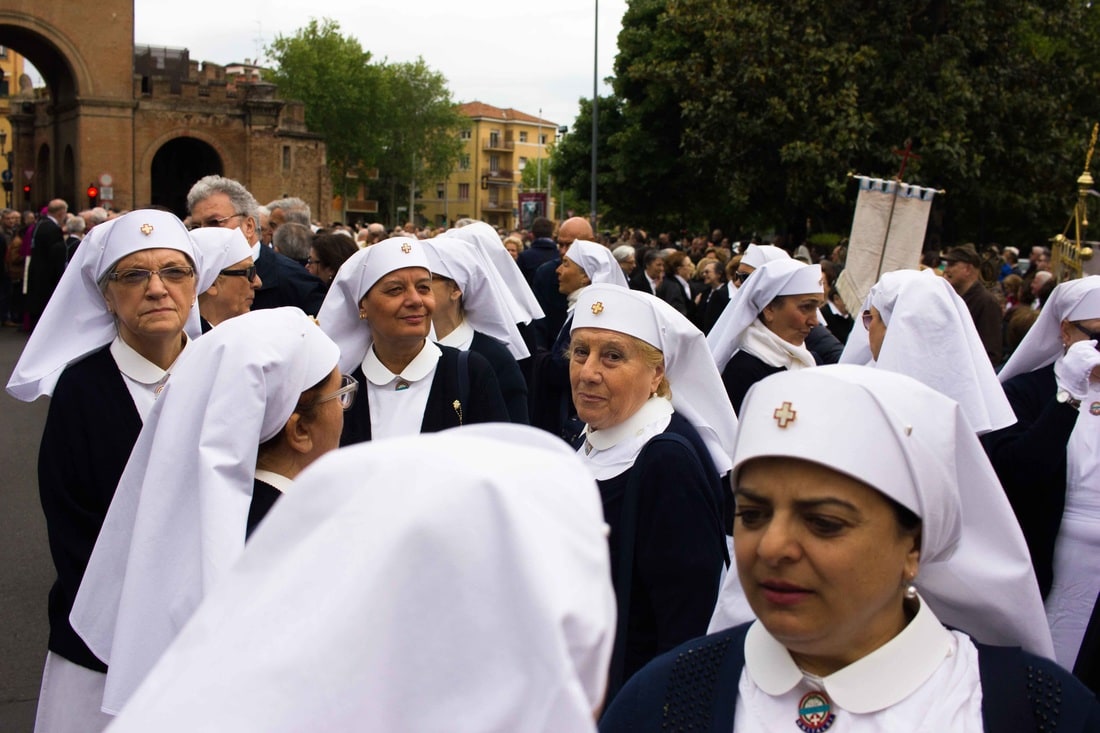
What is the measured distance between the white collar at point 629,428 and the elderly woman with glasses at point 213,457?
47.0 inches

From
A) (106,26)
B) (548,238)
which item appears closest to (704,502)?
(548,238)

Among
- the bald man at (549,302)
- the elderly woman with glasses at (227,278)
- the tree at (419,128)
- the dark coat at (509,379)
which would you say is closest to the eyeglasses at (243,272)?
the elderly woman with glasses at (227,278)

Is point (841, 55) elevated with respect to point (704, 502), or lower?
elevated

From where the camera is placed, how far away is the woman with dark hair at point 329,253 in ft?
26.9

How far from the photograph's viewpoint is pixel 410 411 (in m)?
4.67

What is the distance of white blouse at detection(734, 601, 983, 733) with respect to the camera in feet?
7.16

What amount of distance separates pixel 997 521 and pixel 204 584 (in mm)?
1796

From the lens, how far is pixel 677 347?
4.42 m

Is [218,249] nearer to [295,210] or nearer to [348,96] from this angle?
[295,210]

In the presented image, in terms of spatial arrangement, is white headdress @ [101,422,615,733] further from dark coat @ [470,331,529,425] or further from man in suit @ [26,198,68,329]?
man in suit @ [26,198,68,329]

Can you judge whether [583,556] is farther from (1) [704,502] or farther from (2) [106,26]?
(2) [106,26]

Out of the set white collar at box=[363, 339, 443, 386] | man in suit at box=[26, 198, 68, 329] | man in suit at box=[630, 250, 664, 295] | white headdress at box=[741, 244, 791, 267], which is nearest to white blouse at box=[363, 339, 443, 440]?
white collar at box=[363, 339, 443, 386]

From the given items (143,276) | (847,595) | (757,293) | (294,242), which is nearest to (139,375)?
(143,276)

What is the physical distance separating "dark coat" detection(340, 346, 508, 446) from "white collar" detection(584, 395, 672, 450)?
63cm
